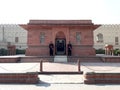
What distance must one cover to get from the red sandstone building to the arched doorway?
0.32 meters

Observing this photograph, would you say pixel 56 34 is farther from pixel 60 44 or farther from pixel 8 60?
pixel 8 60

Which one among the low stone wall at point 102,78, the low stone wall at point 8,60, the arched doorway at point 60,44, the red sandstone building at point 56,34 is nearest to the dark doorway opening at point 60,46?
the arched doorway at point 60,44

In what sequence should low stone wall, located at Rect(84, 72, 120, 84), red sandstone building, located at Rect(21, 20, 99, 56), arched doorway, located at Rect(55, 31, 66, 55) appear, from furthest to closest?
arched doorway, located at Rect(55, 31, 66, 55)
red sandstone building, located at Rect(21, 20, 99, 56)
low stone wall, located at Rect(84, 72, 120, 84)

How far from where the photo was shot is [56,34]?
23.6 m

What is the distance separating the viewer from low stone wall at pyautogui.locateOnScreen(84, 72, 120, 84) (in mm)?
9422

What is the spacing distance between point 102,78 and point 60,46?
49.4 ft

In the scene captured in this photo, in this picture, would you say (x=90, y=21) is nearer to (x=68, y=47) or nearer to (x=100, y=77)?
(x=68, y=47)

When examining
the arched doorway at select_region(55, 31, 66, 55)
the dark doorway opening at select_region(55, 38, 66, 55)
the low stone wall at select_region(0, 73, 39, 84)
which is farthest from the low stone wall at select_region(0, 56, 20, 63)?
the low stone wall at select_region(0, 73, 39, 84)

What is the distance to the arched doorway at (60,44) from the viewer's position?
2390 centimetres

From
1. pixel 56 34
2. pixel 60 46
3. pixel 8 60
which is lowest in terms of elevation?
pixel 8 60

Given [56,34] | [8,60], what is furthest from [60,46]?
[8,60]

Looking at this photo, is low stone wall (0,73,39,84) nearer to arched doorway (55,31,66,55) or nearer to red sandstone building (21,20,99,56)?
red sandstone building (21,20,99,56)

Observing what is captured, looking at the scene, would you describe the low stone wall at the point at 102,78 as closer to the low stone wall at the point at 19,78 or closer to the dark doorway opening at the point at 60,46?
the low stone wall at the point at 19,78
